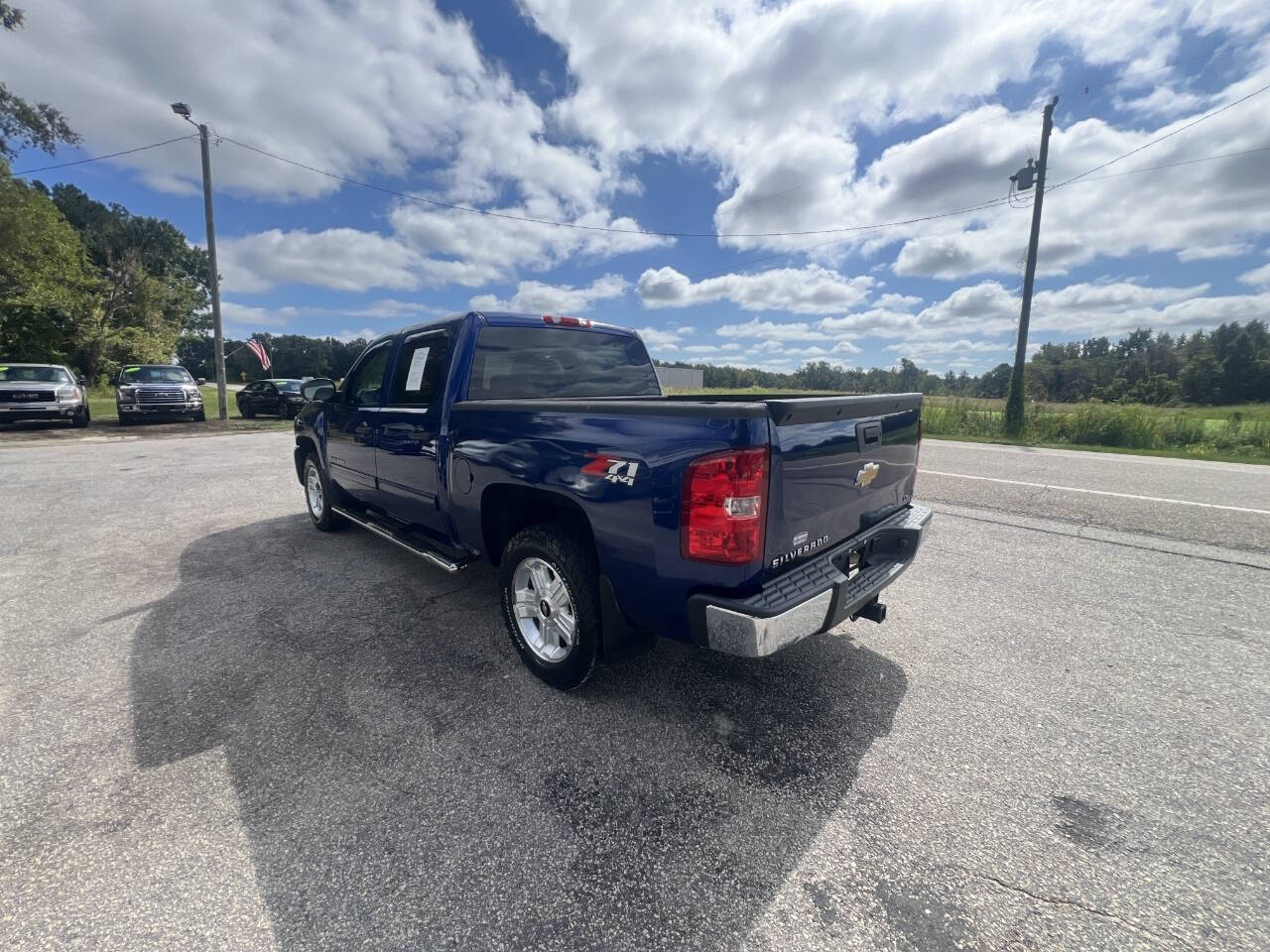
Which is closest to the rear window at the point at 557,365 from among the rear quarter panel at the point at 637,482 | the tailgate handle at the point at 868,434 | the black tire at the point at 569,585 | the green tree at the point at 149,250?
the rear quarter panel at the point at 637,482

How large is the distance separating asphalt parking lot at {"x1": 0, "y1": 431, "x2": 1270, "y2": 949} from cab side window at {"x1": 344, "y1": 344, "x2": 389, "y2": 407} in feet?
4.82

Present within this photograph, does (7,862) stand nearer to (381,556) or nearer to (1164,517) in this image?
(381,556)

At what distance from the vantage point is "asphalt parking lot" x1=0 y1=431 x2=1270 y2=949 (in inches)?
62.4

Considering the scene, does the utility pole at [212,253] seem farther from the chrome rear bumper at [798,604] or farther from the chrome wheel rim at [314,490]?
the chrome rear bumper at [798,604]

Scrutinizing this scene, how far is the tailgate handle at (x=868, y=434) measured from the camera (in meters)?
2.52

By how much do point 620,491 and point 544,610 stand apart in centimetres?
99

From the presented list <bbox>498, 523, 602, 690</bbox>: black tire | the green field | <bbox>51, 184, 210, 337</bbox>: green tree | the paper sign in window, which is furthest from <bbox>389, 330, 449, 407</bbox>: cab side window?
<bbox>51, 184, 210, 337</bbox>: green tree

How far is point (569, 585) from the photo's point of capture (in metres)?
2.50

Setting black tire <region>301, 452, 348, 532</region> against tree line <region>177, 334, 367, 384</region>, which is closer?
black tire <region>301, 452, 348, 532</region>

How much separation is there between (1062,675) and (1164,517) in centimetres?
464

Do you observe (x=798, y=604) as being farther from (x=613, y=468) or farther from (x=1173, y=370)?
(x=1173, y=370)

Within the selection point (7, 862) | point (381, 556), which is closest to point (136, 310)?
point (381, 556)

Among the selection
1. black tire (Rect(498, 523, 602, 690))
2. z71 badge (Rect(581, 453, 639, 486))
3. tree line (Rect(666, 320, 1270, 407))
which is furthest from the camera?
tree line (Rect(666, 320, 1270, 407))

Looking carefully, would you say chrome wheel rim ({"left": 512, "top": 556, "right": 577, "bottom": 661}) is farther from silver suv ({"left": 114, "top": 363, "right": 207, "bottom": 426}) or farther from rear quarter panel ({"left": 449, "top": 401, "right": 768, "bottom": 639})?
silver suv ({"left": 114, "top": 363, "right": 207, "bottom": 426})
